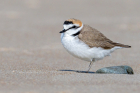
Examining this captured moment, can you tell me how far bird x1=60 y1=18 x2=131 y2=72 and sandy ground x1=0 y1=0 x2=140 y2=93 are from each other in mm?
401

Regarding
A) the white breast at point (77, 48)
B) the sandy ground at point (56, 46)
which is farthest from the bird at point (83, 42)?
the sandy ground at point (56, 46)

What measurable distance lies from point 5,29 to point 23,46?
82.9 inches

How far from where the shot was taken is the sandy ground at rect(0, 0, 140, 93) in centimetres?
450

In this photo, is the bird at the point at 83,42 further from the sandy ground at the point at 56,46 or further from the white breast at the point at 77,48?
the sandy ground at the point at 56,46

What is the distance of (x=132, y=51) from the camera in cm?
852

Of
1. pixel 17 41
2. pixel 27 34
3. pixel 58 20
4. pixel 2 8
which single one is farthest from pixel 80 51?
pixel 2 8

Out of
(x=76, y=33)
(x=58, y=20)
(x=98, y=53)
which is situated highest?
(x=76, y=33)

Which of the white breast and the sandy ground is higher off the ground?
the white breast

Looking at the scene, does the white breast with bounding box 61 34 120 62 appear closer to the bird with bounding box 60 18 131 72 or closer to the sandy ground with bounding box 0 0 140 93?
the bird with bounding box 60 18 131 72

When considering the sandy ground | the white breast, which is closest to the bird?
the white breast

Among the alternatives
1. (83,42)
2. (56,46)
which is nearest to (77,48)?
(83,42)

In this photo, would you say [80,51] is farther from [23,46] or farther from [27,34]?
[27,34]

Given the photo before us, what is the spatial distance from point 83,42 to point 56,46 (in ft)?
11.4

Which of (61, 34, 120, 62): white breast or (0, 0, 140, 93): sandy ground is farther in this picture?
(61, 34, 120, 62): white breast
